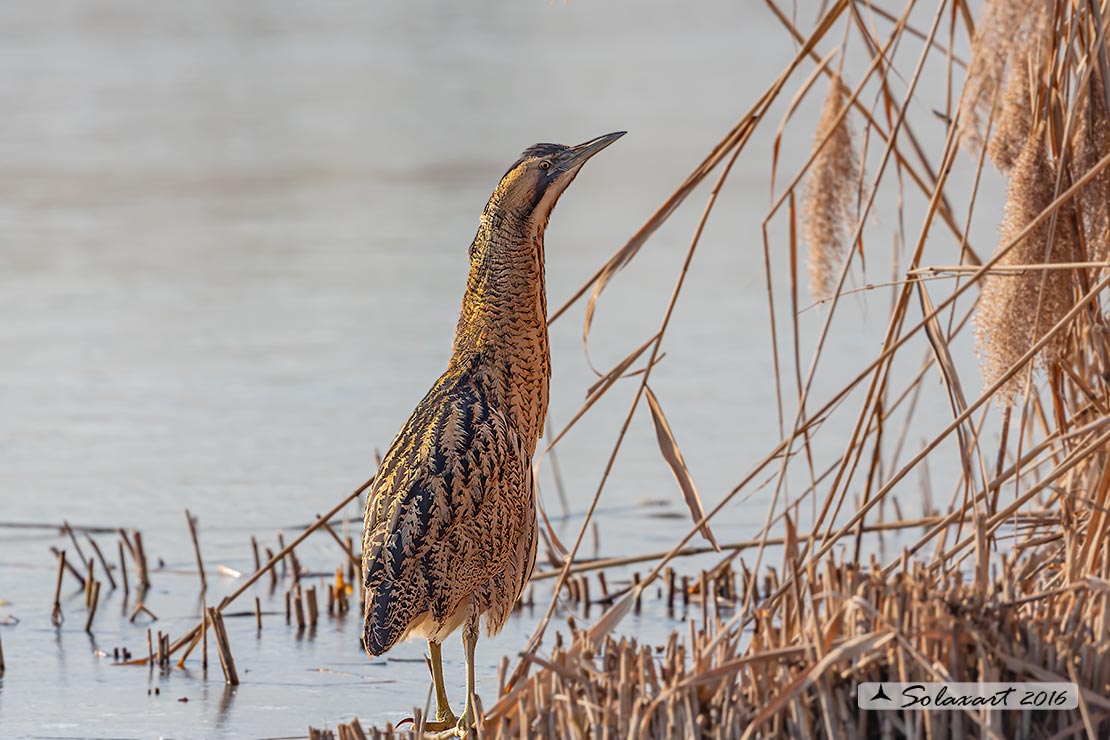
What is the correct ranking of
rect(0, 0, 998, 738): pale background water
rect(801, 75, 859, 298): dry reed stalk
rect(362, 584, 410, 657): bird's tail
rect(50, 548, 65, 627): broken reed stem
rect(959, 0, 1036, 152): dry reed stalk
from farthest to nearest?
rect(50, 548, 65, 627): broken reed stem, rect(0, 0, 998, 738): pale background water, rect(801, 75, 859, 298): dry reed stalk, rect(362, 584, 410, 657): bird's tail, rect(959, 0, 1036, 152): dry reed stalk

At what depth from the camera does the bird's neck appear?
3.93 meters

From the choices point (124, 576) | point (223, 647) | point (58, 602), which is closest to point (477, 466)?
point (223, 647)

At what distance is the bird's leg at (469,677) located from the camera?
3486 millimetres

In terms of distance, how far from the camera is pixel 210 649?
15.7 feet

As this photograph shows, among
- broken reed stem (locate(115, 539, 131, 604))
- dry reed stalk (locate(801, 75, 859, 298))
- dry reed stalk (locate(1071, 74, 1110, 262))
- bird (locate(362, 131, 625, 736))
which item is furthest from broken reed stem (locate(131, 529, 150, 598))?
dry reed stalk (locate(1071, 74, 1110, 262))

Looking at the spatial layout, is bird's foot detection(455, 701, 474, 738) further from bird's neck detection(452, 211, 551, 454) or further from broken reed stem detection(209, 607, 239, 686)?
broken reed stem detection(209, 607, 239, 686)

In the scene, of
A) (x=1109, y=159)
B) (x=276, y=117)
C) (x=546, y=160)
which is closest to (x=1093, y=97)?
(x=1109, y=159)

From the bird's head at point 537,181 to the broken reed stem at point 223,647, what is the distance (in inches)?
46.4

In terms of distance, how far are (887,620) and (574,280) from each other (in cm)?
648

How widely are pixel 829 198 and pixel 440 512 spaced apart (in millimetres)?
1008

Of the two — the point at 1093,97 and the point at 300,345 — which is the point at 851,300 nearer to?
the point at 300,345

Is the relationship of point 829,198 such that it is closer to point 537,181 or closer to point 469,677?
point 537,181

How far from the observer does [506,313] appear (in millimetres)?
3932

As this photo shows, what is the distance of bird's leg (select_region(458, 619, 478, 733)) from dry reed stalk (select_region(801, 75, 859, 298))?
3.27 ft
